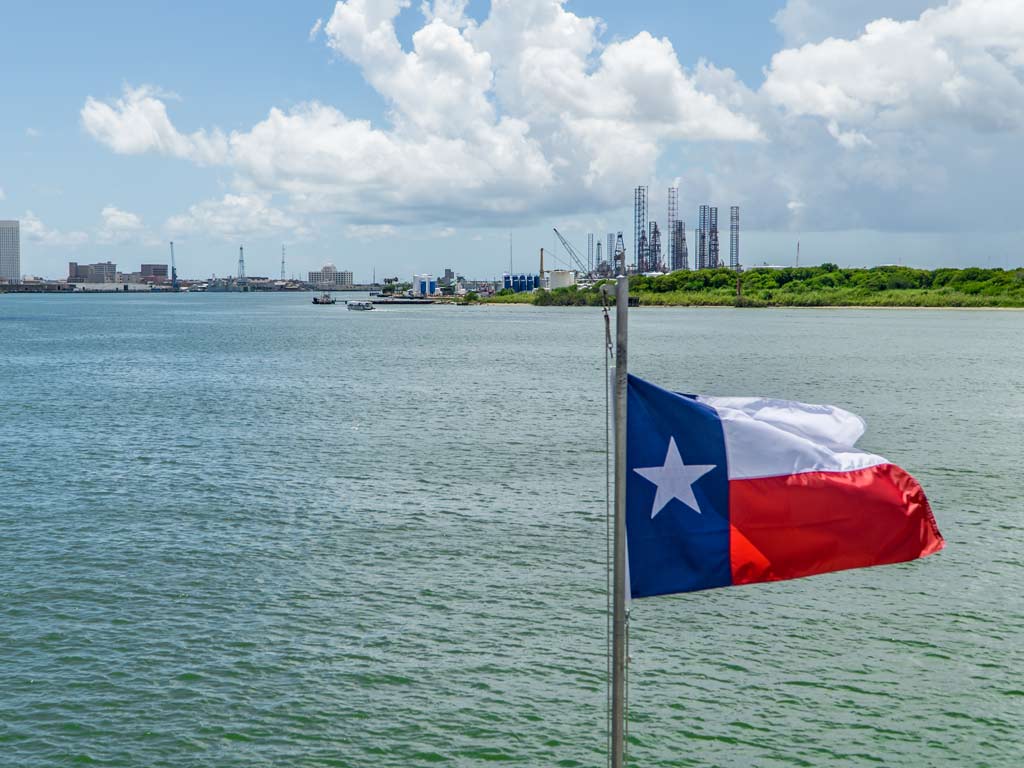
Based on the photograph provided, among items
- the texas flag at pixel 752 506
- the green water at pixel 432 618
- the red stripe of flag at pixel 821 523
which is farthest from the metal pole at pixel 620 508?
the green water at pixel 432 618

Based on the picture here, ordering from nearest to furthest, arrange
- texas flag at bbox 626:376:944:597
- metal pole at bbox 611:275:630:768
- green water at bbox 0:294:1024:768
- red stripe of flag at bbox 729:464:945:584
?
metal pole at bbox 611:275:630:768 → texas flag at bbox 626:376:944:597 → red stripe of flag at bbox 729:464:945:584 → green water at bbox 0:294:1024:768

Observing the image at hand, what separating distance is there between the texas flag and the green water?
8.82 m

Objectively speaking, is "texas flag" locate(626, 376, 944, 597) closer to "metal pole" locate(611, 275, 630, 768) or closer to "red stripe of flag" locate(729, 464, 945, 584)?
"red stripe of flag" locate(729, 464, 945, 584)

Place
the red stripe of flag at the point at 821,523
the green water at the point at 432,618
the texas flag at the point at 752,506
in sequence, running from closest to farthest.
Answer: the texas flag at the point at 752,506, the red stripe of flag at the point at 821,523, the green water at the point at 432,618

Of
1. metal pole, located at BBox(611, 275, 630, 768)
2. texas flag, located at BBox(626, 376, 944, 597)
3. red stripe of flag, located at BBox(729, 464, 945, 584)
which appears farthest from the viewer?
red stripe of flag, located at BBox(729, 464, 945, 584)

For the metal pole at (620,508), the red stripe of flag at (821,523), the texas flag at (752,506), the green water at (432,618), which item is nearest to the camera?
the metal pole at (620,508)

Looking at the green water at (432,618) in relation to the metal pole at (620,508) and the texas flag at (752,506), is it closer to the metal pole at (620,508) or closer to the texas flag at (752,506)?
the metal pole at (620,508)

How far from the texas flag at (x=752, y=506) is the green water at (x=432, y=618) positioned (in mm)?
8822

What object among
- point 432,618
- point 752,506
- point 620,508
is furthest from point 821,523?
point 432,618

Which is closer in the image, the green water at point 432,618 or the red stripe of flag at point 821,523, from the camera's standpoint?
the red stripe of flag at point 821,523

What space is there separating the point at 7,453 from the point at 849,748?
49.7 meters

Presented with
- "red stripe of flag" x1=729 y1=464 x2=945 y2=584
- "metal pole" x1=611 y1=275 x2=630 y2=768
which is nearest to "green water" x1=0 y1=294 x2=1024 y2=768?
"metal pole" x1=611 y1=275 x2=630 y2=768

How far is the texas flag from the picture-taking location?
13500mm

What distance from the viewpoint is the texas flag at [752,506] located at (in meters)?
13.5
